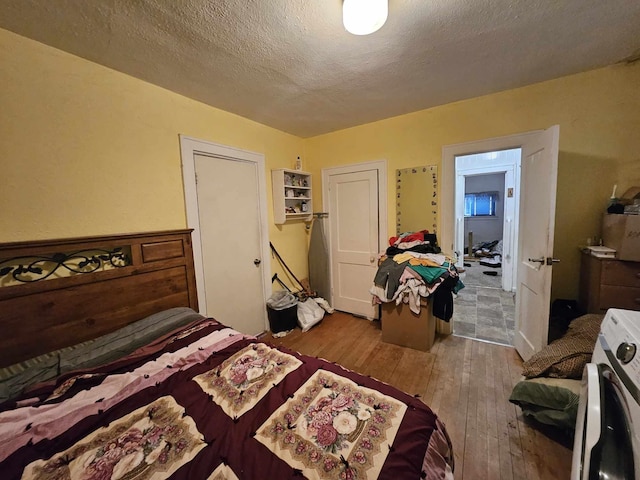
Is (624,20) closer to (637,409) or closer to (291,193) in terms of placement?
(637,409)

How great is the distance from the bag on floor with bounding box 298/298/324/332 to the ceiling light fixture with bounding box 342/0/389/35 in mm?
2694

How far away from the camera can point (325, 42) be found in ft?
4.97

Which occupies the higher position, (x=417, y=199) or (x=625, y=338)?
(x=417, y=199)

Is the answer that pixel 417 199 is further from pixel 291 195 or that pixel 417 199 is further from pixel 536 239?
pixel 291 195

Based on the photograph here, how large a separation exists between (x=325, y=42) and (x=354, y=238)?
2158mm

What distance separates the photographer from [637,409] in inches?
26.9

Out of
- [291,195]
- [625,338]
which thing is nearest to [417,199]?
[291,195]

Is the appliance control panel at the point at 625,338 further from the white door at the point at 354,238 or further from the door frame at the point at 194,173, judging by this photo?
the door frame at the point at 194,173

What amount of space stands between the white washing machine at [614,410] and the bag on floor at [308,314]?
7.69ft

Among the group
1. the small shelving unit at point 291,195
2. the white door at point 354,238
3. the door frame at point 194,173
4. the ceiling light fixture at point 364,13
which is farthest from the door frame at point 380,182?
the ceiling light fixture at point 364,13

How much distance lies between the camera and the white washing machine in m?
0.70

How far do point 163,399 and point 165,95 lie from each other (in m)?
2.16

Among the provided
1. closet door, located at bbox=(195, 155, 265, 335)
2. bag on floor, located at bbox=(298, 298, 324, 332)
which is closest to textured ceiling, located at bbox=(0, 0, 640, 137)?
closet door, located at bbox=(195, 155, 265, 335)

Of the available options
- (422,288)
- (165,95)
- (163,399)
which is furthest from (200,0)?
(422,288)
